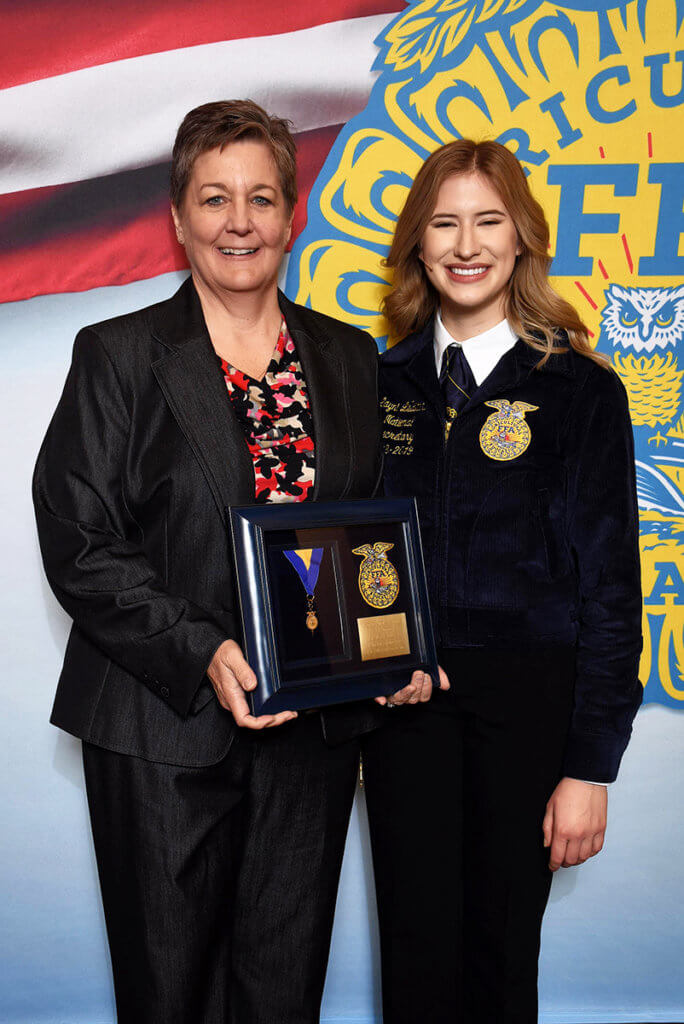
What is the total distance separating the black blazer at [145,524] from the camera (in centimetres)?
138

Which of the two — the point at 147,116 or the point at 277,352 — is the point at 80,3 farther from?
the point at 277,352

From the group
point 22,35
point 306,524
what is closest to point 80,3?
point 22,35

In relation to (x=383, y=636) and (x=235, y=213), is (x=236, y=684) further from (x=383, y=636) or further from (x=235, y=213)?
(x=235, y=213)

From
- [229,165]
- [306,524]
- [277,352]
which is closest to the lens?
[306,524]

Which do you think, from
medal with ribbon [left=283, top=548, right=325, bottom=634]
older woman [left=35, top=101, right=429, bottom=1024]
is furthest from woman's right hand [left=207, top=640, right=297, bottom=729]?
medal with ribbon [left=283, top=548, right=325, bottom=634]

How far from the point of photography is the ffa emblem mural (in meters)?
1.96

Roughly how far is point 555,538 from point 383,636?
364 mm

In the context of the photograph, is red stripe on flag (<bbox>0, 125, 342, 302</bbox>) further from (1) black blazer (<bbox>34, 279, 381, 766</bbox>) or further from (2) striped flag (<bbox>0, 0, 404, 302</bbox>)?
(1) black blazer (<bbox>34, 279, 381, 766</bbox>)

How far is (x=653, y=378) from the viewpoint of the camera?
80.3 inches

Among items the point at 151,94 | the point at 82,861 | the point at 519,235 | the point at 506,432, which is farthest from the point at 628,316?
the point at 82,861

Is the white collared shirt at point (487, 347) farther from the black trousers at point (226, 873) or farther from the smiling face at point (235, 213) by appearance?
the black trousers at point (226, 873)

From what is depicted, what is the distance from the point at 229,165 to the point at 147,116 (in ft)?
1.96

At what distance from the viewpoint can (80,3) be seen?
1.92m

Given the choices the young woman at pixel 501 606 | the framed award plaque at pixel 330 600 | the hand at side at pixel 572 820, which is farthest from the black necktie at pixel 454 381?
the hand at side at pixel 572 820
